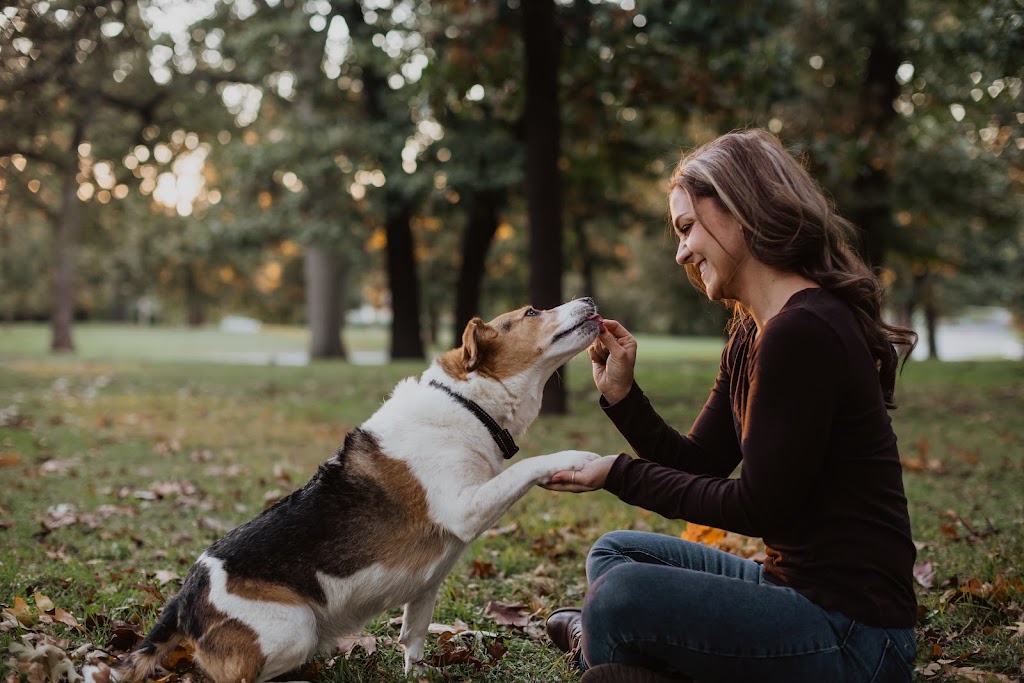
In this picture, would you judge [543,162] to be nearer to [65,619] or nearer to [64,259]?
[65,619]

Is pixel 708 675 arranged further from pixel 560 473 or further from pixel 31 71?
pixel 31 71

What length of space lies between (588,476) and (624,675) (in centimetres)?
67

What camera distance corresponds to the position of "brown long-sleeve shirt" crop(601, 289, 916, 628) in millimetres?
2424

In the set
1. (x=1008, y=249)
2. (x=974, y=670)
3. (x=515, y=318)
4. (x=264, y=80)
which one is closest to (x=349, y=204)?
(x=264, y=80)

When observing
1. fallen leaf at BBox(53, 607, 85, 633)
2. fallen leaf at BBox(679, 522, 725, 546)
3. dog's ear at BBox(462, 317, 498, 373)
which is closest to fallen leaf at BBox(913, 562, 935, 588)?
fallen leaf at BBox(679, 522, 725, 546)

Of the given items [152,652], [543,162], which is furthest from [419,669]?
[543,162]

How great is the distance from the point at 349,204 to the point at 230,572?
52.1 ft

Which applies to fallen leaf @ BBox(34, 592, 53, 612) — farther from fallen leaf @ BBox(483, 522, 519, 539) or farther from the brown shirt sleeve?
the brown shirt sleeve

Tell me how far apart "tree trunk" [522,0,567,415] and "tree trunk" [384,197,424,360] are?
322 inches

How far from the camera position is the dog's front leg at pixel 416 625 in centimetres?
356

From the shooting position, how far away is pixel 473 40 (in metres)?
11.8

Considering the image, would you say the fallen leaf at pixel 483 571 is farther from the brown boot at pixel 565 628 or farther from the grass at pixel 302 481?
the brown boot at pixel 565 628

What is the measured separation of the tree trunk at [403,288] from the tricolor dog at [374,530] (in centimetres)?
1568

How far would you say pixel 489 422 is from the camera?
3.52 m
